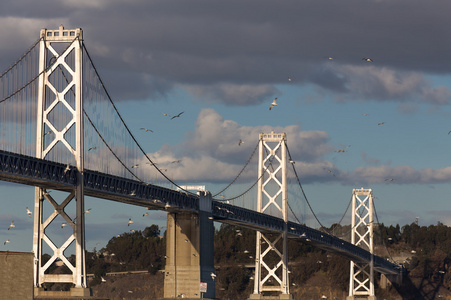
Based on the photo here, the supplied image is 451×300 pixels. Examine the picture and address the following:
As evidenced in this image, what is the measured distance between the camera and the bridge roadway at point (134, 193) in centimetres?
6581

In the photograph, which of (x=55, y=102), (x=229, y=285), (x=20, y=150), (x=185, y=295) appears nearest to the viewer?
(x=20, y=150)

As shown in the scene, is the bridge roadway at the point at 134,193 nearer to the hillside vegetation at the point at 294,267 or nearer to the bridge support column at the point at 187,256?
the bridge support column at the point at 187,256

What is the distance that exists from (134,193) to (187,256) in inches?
683

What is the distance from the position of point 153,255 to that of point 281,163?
54.5 meters

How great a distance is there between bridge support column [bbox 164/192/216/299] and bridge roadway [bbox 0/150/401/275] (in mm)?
1544

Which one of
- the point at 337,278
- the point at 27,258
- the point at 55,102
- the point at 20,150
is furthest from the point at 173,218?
the point at 337,278

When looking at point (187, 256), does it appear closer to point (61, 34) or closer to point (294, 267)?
point (61, 34)

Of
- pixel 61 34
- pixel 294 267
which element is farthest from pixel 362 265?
pixel 61 34

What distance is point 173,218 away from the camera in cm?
9781

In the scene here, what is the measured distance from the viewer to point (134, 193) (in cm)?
8200

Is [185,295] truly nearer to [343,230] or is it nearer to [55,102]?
[55,102]

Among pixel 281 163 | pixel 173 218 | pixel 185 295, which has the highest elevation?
pixel 281 163

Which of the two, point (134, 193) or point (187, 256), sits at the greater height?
point (134, 193)

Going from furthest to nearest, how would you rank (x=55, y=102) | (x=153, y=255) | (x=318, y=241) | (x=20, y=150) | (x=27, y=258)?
(x=153, y=255) < (x=318, y=241) < (x=55, y=102) < (x=20, y=150) < (x=27, y=258)
